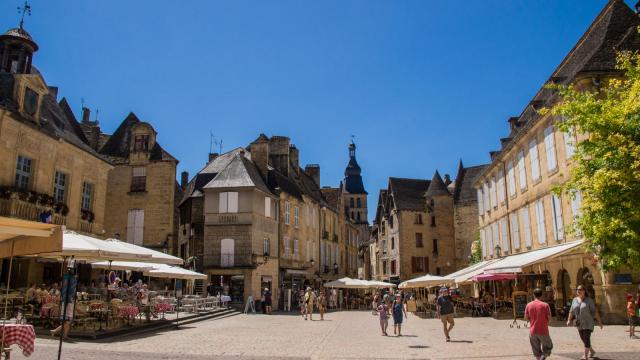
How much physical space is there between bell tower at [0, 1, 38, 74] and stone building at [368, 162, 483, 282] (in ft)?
105

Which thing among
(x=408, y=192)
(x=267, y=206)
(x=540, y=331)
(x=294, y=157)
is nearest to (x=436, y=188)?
(x=408, y=192)

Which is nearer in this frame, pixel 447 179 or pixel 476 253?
pixel 476 253

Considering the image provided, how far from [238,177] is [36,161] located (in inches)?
501

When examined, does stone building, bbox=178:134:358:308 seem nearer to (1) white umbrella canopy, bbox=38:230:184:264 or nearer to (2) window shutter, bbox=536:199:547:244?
(1) white umbrella canopy, bbox=38:230:184:264

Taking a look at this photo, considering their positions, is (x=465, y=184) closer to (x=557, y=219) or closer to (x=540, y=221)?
(x=540, y=221)

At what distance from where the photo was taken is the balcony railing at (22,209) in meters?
15.3

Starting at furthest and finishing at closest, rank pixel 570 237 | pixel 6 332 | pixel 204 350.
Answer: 1. pixel 570 237
2. pixel 204 350
3. pixel 6 332

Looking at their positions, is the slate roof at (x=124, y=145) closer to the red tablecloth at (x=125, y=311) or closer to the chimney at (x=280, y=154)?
the chimney at (x=280, y=154)

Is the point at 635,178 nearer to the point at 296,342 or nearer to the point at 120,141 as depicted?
the point at 296,342

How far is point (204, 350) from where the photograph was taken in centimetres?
1097

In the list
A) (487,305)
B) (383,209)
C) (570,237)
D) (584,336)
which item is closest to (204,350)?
(584,336)

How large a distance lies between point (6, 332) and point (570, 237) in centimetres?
1679

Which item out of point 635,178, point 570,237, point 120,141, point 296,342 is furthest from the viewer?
Answer: point 120,141

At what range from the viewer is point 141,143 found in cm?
2827
